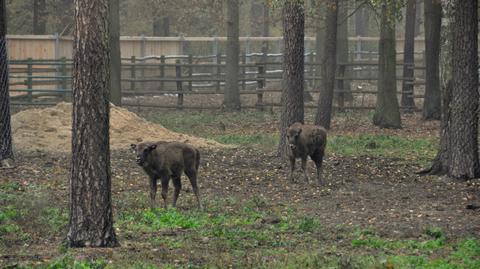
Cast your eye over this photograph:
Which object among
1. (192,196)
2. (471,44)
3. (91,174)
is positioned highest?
(471,44)

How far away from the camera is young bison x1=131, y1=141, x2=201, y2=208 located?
1532 centimetres

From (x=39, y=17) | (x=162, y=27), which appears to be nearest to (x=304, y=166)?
(x=39, y=17)

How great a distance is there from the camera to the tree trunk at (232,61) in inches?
1447

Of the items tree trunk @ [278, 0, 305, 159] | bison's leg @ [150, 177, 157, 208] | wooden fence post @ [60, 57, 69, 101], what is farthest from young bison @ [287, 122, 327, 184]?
wooden fence post @ [60, 57, 69, 101]

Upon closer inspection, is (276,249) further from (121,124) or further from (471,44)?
(121,124)

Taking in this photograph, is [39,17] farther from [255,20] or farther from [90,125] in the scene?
[90,125]

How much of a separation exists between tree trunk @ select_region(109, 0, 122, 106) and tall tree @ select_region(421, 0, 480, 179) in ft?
50.5

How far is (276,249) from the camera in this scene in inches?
464

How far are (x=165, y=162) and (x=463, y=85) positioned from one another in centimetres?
535

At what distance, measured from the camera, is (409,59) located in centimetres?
3788

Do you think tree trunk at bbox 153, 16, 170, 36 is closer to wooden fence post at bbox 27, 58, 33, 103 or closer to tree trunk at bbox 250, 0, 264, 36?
tree trunk at bbox 250, 0, 264, 36

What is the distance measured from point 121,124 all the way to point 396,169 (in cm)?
752

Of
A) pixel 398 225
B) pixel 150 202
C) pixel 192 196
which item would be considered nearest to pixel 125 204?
pixel 150 202

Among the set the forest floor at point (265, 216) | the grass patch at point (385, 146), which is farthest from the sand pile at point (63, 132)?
the grass patch at point (385, 146)
